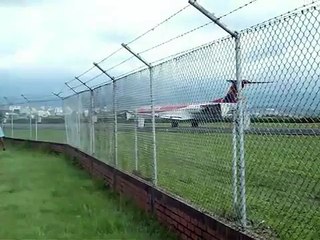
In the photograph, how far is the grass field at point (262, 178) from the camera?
4.56 m

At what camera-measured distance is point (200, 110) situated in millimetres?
6207

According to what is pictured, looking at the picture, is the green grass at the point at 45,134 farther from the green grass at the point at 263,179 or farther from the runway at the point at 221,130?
the green grass at the point at 263,179

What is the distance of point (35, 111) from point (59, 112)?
276 centimetres

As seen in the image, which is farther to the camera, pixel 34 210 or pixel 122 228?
pixel 34 210

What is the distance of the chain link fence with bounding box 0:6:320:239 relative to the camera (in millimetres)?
4207

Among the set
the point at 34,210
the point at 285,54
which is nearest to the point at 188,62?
the point at 285,54

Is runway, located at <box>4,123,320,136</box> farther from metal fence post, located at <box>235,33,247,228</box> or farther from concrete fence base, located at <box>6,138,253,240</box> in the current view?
concrete fence base, located at <box>6,138,253,240</box>

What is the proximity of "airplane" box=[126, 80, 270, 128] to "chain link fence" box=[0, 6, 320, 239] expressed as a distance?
0.04 ft

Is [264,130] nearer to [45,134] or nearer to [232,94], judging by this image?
[232,94]

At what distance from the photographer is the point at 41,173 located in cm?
1401

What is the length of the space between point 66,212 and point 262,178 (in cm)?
385

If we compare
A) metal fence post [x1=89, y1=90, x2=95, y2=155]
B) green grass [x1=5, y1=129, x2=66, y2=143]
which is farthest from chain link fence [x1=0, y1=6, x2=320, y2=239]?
green grass [x1=5, y1=129, x2=66, y2=143]

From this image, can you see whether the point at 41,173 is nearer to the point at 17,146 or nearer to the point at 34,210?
the point at 34,210

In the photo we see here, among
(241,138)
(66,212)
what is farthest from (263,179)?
(66,212)
